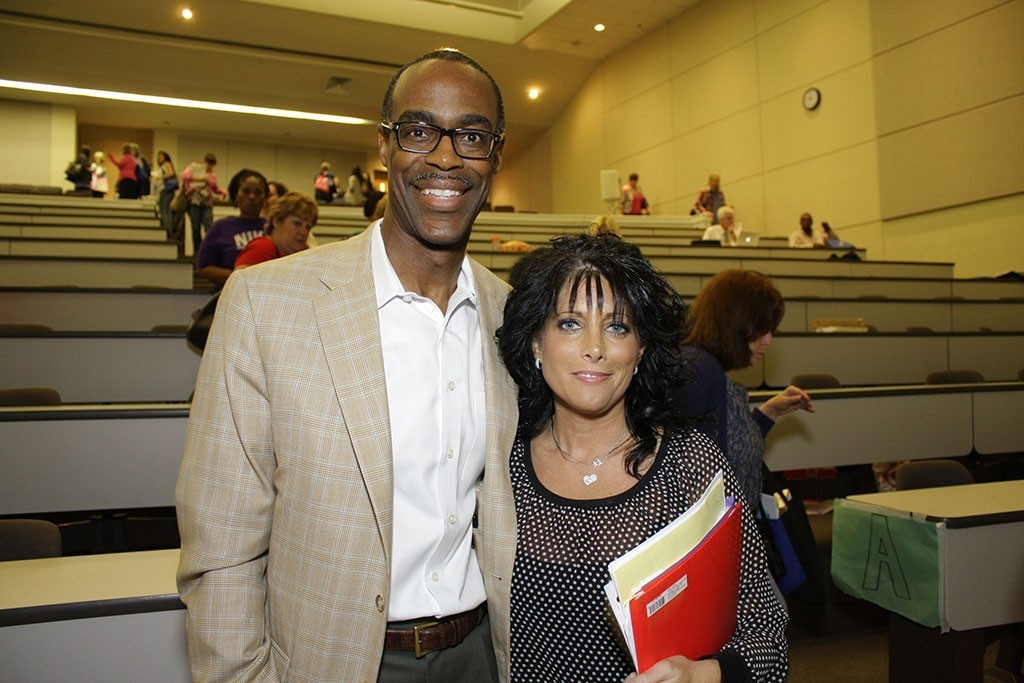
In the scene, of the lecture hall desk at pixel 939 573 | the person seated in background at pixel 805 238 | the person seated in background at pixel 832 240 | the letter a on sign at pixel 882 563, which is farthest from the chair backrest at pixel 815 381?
the person seated in background at pixel 805 238

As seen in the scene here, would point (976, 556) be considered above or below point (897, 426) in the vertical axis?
below

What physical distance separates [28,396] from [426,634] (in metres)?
2.36

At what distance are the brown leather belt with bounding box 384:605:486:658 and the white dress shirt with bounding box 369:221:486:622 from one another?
20 millimetres

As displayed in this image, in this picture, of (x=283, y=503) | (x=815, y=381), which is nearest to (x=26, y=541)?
(x=283, y=503)

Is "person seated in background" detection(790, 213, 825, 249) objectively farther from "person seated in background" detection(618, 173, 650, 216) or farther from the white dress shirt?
the white dress shirt

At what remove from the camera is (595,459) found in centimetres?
136

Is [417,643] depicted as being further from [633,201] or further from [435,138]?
[633,201]

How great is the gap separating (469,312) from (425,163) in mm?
309

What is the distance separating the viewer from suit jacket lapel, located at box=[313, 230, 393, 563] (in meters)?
1.08

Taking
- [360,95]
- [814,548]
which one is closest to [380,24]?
[360,95]

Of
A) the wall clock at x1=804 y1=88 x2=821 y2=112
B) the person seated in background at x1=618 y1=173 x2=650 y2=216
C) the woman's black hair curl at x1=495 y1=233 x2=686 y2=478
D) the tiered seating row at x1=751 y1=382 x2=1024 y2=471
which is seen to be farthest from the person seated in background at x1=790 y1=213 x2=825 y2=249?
the woman's black hair curl at x1=495 y1=233 x2=686 y2=478

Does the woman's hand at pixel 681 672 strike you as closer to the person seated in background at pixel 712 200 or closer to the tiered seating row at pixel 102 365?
the tiered seating row at pixel 102 365

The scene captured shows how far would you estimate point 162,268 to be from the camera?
4844 millimetres

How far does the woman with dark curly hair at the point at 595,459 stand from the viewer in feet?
3.98
